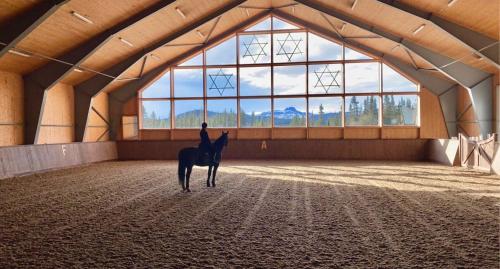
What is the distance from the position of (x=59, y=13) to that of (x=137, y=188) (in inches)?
245

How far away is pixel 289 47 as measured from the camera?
17.3 metres

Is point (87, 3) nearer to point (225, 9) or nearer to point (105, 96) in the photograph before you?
point (225, 9)

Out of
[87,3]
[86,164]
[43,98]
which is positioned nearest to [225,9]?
[87,3]

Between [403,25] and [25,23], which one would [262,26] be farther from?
[25,23]

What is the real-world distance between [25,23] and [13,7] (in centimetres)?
51

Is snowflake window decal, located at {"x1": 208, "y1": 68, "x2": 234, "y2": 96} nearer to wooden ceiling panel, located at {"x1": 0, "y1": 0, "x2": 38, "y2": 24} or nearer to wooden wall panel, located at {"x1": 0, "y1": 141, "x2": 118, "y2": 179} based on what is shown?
wooden wall panel, located at {"x1": 0, "y1": 141, "x2": 118, "y2": 179}

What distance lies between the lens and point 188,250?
12.2 feet

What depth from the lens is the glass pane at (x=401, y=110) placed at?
54.2ft

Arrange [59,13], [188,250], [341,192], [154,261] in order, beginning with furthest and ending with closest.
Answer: [59,13], [341,192], [188,250], [154,261]

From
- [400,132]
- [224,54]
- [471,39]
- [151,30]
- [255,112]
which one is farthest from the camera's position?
[224,54]

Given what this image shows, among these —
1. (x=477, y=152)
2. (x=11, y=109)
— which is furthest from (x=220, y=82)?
(x=477, y=152)

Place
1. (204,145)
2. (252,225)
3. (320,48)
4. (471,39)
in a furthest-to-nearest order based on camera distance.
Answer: (320,48)
(471,39)
(204,145)
(252,225)

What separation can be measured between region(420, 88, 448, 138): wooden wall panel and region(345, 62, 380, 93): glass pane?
7.87 ft

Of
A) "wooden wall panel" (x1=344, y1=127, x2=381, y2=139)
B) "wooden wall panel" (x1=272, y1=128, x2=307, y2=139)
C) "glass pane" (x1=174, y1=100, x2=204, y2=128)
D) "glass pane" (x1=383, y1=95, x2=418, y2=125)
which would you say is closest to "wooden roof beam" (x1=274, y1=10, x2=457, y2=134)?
"glass pane" (x1=383, y1=95, x2=418, y2=125)
